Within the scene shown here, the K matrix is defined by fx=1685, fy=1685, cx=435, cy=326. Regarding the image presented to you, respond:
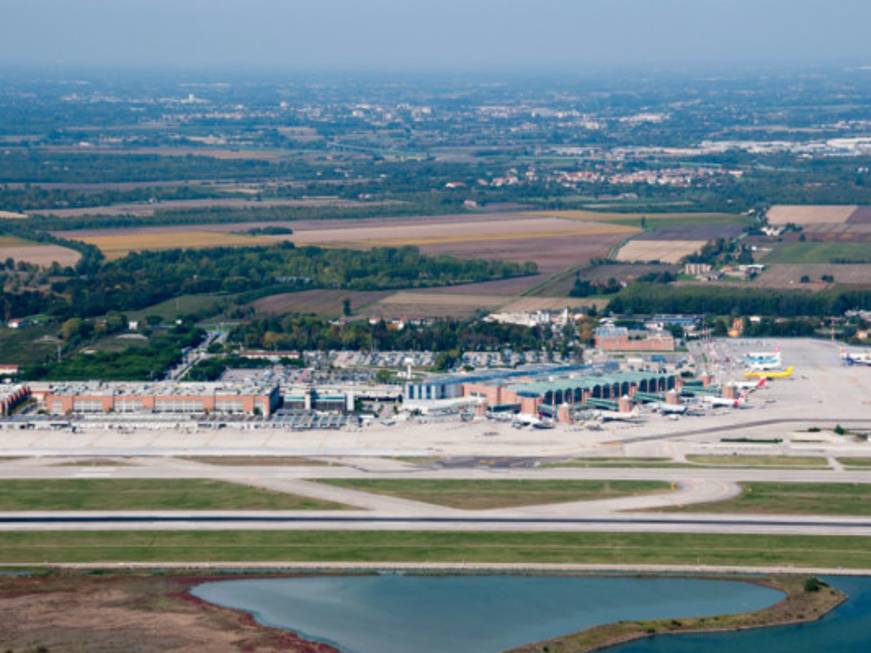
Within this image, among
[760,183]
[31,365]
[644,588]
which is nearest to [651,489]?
[644,588]

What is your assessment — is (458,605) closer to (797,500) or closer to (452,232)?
(797,500)

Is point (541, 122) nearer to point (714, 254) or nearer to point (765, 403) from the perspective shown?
point (714, 254)

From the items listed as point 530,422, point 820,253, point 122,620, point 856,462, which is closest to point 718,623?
point 122,620

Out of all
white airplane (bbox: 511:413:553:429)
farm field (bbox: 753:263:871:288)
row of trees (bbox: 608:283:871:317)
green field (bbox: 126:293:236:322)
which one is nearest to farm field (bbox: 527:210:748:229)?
farm field (bbox: 753:263:871:288)

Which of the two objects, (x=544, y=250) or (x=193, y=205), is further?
(x=193, y=205)

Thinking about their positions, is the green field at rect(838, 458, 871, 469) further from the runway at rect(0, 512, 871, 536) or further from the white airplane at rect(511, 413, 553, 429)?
the white airplane at rect(511, 413, 553, 429)
